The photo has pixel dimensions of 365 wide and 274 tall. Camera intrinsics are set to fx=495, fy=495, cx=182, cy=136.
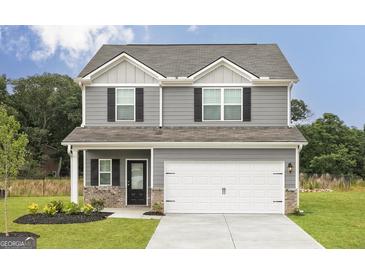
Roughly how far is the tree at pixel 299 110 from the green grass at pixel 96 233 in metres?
36.6

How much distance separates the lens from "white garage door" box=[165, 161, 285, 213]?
59.5 feet

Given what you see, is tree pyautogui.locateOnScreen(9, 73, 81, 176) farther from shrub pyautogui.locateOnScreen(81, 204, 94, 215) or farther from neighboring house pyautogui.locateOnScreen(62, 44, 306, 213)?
shrub pyautogui.locateOnScreen(81, 204, 94, 215)

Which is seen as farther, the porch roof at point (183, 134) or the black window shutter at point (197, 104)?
the black window shutter at point (197, 104)

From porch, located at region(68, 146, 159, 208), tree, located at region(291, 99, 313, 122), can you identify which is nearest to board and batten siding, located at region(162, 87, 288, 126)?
porch, located at region(68, 146, 159, 208)

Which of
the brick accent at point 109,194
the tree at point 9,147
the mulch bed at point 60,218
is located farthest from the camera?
the brick accent at point 109,194

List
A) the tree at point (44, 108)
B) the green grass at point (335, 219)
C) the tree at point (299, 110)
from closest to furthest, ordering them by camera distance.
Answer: the green grass at point (335, 219), the tree at point (44, 108), the tree at point (299, 110)

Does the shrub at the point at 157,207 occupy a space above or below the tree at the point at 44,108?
below

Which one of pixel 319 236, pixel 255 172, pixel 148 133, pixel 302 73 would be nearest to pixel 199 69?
pixel 148 133

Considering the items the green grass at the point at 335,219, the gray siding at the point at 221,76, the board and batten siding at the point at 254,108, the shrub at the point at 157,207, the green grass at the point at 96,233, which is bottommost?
the green grass at the point at 335,219

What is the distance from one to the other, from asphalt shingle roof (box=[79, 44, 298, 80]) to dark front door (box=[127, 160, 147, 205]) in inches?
167

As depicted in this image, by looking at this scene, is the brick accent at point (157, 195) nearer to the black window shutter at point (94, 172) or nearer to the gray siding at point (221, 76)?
the black window shutter at point (94, 172)

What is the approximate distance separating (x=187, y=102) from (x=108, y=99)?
328cm

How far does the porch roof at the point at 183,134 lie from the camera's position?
18.3m

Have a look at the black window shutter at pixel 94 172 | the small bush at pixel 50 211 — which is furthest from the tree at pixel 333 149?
the small bush at pixel 50 211
